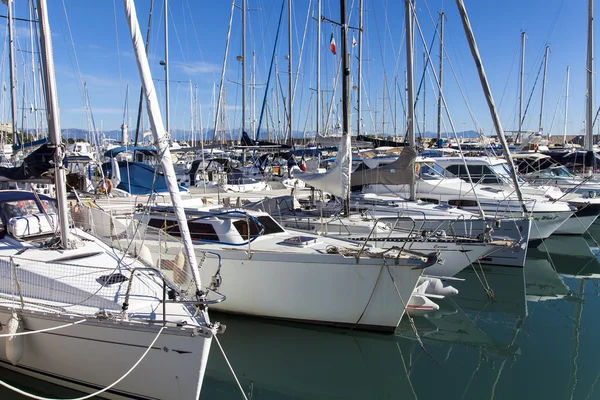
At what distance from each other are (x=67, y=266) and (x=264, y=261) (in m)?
3.23

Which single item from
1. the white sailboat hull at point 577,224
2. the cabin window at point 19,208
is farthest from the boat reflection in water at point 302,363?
the white sailboat hull at point 577,224

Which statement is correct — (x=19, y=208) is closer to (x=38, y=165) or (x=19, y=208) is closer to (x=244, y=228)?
(x=38, y=165)

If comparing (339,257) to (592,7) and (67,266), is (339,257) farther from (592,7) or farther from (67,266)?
(592,7)

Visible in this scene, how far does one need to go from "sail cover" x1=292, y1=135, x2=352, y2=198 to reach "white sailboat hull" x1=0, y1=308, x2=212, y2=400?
22.1ft

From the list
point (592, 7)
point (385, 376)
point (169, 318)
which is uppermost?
point (592, 7)

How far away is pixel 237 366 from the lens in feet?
25.7

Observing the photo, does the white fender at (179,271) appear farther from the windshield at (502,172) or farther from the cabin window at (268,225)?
the windshield at (502,172)

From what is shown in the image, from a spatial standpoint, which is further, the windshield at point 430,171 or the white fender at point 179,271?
the windshield at point 430,171

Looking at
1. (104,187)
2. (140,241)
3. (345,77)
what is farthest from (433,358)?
(104,187)

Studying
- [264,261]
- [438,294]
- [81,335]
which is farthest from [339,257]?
[81,335]

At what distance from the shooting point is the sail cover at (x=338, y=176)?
11.5 meters

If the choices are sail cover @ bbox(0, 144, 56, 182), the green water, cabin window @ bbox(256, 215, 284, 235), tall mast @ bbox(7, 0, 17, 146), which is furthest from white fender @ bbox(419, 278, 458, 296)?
tall mast @ bbox(7, 0, 17, 146)

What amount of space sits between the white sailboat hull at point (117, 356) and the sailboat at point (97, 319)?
1 cm

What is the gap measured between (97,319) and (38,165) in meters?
2.52
